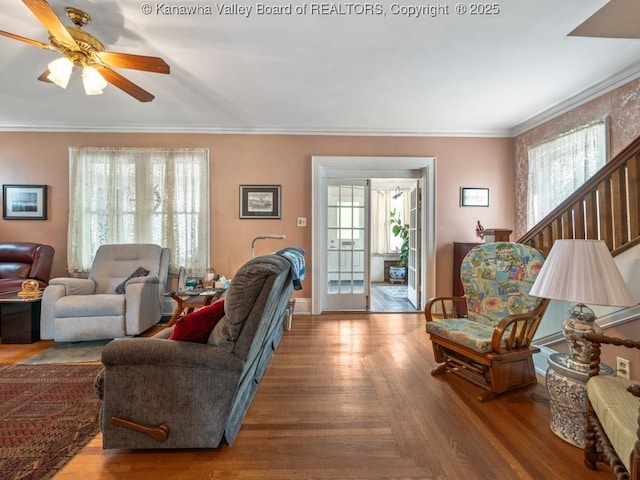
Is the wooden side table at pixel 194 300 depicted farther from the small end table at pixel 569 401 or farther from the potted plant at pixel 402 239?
the potted plant at pixel 402 239

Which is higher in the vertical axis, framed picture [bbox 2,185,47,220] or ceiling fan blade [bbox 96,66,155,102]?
ceiling fan blade [bbox 96,66,155,102]

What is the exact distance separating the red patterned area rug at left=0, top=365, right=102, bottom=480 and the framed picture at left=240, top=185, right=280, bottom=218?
7.44 feet

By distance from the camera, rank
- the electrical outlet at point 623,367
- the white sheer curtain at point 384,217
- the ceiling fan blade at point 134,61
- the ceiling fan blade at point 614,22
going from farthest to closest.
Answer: the white sheer curtain at point 384,217
the ceiling fan blade at point 134,61
the ceiling fan blade at point 614,22
the electrical outlet at point 623,367

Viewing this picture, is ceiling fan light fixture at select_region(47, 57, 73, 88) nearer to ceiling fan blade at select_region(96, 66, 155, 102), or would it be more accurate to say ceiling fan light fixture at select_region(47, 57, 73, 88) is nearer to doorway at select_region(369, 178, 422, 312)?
ceiling fan blade at select_region(96, 66, 155, 102)

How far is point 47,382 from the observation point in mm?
2154

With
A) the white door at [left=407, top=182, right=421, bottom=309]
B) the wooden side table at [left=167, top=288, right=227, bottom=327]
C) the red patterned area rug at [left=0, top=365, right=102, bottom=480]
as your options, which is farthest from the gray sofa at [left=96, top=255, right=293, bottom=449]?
the white door at [left=407, top=182, right=421, bottom=309]

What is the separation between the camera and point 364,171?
4094mm

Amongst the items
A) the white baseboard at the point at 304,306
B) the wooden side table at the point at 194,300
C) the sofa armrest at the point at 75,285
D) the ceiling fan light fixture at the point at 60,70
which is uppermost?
the ceiling fan light fixture at the point at 60,70

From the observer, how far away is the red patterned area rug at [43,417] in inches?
55.7

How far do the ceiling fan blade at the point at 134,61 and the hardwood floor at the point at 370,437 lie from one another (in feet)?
7.61

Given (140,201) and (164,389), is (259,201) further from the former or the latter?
(164,389)

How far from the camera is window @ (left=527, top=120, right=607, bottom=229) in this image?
2.77m

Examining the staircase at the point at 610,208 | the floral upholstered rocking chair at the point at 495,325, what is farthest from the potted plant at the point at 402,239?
the staircase at the point at 610,208

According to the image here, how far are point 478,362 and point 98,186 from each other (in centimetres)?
462
